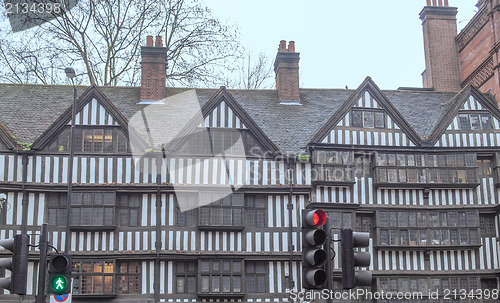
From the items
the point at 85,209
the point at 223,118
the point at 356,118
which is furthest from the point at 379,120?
the point at 85,209

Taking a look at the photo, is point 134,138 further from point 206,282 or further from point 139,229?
point 206,282

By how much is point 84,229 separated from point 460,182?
1381cm

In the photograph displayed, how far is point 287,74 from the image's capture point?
2773 centimetres

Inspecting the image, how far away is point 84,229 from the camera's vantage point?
22219 millimetres

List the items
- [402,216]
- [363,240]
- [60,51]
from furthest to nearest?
[60,51] < [402,216] < [363,240]

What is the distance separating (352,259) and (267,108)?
737 inches

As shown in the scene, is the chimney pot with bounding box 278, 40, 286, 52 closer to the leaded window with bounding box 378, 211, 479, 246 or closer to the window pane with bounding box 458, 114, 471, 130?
the window pane with bounding box 458, 114, 471, 130

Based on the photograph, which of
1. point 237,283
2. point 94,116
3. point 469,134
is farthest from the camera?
point 469,134

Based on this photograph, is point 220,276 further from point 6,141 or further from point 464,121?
point 464,121

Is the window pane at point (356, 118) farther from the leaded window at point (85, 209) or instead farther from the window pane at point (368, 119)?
the leaded window at point (85, 209)

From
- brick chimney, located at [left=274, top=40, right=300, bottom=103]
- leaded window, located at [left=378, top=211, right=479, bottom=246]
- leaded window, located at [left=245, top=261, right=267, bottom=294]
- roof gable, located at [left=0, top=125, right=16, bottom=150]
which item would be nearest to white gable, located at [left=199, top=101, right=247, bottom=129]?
brick chimney, located at [left=274, top=40, right=300, bottom=103]

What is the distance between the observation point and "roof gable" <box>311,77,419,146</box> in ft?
79.6

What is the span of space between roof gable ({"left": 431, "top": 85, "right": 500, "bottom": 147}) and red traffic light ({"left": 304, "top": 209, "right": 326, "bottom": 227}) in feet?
57.3

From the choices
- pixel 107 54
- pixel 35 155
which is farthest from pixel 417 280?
pixel 107 54
